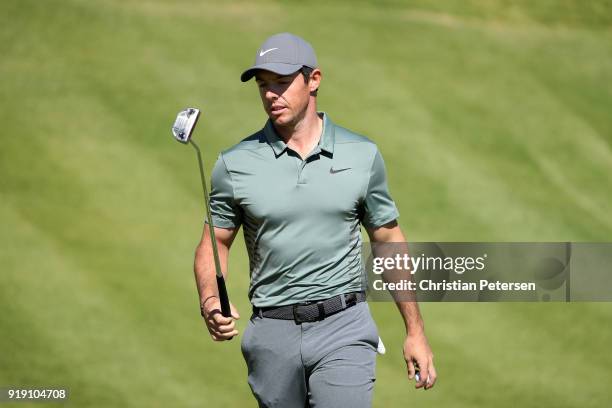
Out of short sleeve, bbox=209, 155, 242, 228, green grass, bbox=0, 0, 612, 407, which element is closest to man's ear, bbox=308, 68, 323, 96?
short sleeve, bbox=209, 155, 242, 228

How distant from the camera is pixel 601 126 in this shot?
1337 cm

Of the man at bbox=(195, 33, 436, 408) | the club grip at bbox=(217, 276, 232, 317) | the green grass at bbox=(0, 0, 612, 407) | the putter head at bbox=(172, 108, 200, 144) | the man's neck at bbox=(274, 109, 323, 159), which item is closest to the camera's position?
the club grip at bbox=(217, 276, 232, 317)

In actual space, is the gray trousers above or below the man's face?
below

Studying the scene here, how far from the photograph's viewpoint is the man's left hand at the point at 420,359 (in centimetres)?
635

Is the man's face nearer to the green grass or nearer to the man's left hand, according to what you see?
the man's left hand

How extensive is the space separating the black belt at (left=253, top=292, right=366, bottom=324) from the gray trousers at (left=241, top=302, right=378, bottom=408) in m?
0.03

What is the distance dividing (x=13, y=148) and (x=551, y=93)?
6183mm

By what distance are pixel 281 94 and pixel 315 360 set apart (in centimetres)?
143

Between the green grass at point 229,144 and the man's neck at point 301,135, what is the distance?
13.0ft

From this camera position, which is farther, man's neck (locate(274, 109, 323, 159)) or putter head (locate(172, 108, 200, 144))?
man's neck (locate(274, 109, 323, 159))

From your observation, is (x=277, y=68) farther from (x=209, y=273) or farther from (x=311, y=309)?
(x=311, y=309)

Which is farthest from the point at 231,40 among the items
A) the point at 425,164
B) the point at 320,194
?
the point at 320,194

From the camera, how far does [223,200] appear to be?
6.43 m

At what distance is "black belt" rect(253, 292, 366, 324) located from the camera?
621cm
